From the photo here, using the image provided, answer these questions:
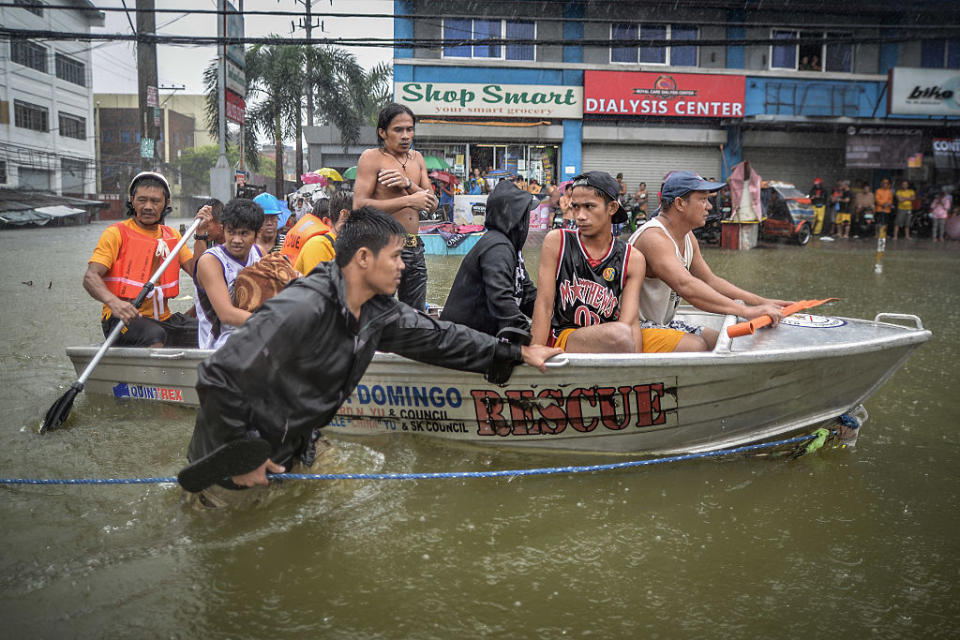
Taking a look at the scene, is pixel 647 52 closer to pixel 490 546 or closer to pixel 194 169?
pixel 490 546

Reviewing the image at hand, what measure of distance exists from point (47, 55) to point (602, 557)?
4526 cm

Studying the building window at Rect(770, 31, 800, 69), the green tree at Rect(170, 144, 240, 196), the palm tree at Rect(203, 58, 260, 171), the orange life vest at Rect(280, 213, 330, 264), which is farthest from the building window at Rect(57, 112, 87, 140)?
the orange life vest at Rect(280, 213, 330, 264)

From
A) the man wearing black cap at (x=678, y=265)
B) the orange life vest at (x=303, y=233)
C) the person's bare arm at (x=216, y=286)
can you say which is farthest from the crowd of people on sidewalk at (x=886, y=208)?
the person's bare arm at (x=216, y=286)

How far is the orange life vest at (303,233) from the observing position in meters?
5.68

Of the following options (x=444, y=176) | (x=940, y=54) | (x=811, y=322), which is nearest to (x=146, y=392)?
(x=811, y=322)

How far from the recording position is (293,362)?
9.39 feet

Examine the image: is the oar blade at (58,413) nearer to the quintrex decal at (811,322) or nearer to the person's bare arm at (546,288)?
the person's bare arm at (546,288)

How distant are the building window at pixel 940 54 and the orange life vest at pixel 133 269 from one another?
24908mm

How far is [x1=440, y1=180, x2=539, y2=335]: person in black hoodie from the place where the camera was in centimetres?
394

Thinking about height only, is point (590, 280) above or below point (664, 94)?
below

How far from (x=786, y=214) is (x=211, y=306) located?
18.1 metres

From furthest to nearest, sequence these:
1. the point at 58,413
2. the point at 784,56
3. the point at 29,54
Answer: the point at 29,54 < the point at 784,56 < the point at 58,413

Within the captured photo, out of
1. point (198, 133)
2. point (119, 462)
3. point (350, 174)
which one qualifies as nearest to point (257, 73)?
point (350, 174)

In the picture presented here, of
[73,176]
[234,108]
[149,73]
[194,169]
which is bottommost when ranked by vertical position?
[234,108]
